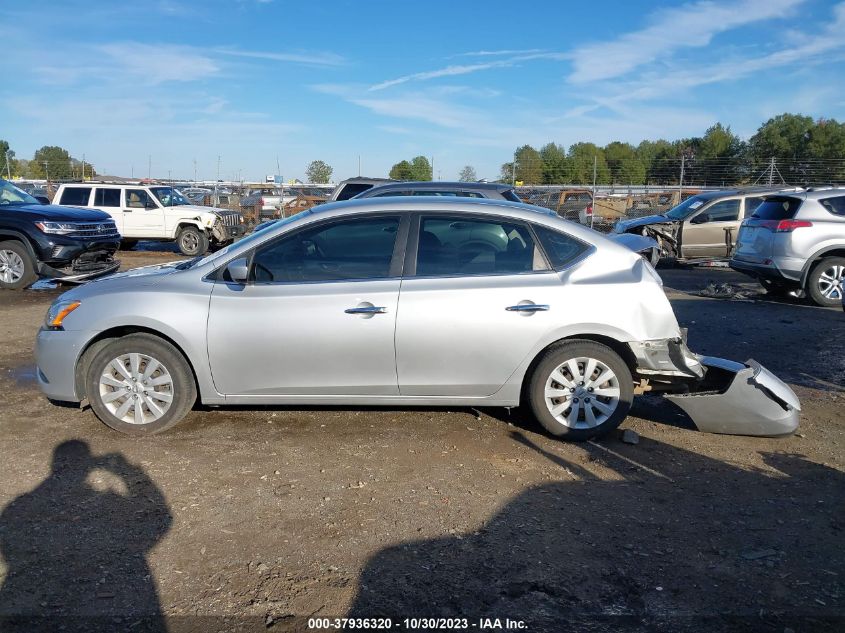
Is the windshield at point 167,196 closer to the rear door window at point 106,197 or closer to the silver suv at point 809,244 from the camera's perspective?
the rear door window at point 106,197

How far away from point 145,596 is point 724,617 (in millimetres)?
2622

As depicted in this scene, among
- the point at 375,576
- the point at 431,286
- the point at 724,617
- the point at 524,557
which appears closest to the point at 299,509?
the point at 375,576

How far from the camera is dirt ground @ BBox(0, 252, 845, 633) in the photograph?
3131mm

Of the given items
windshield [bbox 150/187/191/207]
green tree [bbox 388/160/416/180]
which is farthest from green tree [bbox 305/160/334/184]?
windshield [bbox 150/187/191/207]

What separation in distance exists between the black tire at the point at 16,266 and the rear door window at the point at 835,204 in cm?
1259

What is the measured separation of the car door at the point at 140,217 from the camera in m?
18.2

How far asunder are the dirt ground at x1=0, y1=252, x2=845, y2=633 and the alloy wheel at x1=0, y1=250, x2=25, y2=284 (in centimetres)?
657

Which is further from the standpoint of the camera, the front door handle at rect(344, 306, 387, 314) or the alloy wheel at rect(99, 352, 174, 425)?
the alloy wheel at rect(99, 352, 174, 425)

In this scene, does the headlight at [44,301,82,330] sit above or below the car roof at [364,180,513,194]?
below

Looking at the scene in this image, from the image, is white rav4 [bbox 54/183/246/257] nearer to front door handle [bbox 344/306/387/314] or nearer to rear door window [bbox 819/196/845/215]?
rear door window [bbox 819/196/845/215]

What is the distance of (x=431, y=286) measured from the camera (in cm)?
495

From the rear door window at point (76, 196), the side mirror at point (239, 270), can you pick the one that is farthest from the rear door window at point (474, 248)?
the rear door window at point (76, 196)

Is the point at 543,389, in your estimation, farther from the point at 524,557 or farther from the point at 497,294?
the point at 524,557

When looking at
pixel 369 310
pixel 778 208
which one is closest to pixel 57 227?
pixel 369 310
